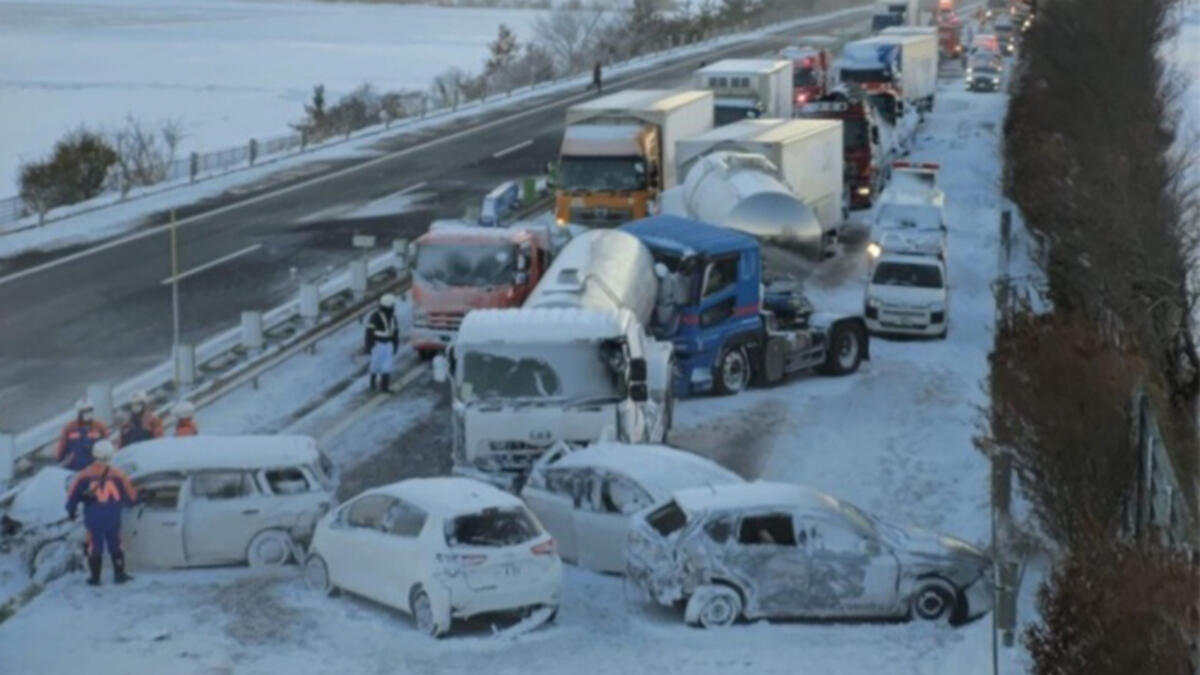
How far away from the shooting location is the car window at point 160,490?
60.1ft

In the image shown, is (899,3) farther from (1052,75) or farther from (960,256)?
(960,256)

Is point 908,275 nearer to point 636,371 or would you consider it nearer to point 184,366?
point 636,371

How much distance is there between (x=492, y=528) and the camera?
16.5 metres

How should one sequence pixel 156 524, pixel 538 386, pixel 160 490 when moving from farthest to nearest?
pixel 538 386 → pixel 160 490 → pixel 156 524

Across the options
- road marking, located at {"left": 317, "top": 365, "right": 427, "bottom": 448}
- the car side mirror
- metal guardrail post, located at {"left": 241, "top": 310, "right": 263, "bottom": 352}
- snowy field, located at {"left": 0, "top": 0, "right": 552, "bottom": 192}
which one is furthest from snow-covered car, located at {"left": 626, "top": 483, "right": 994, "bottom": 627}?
snowy field, located at {"left": 0, "top": 0, "right": 552, "bottom": 192}

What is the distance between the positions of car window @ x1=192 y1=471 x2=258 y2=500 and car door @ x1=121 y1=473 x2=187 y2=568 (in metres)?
0.15

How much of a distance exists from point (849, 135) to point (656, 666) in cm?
3224

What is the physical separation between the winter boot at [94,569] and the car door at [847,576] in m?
6.37

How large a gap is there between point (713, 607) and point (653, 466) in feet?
8.27

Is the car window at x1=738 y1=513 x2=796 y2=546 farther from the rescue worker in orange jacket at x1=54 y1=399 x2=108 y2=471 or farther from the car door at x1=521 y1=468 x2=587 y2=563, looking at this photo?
the rescue worker in orange jacket at x1=54 y1=399 x2=108 y2=471

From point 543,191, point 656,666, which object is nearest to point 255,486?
point 656,666

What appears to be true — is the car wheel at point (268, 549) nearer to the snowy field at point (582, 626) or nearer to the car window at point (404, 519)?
the snowy field at point (582, 626)

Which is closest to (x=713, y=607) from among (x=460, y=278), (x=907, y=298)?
(x=460, y=278)

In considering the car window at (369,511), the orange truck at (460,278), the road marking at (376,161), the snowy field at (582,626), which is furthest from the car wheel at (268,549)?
the road marking at (376,161)
